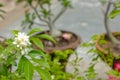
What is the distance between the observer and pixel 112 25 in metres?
2.73

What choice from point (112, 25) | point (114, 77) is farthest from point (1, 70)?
point (112, 25)

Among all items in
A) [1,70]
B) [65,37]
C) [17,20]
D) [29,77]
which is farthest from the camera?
[17,20]

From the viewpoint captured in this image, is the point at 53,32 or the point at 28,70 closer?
the point at 28,70

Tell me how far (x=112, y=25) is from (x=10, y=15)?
1.18m

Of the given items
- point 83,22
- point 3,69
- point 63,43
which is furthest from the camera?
point 83,22

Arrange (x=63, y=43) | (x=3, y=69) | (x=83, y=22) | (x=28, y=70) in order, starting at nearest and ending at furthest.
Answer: (x=28, y=70), (x=3, y=69), (x=63, y=43), (x=83, y=22)

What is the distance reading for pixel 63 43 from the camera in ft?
7.30

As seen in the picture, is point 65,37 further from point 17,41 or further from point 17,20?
point 17,41

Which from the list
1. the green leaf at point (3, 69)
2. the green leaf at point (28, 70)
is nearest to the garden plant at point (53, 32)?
the green leaf at point (3, 69)

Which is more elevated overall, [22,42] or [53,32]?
[22,42]

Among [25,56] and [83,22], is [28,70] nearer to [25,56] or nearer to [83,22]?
[25,56]

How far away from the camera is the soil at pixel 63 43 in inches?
82.7

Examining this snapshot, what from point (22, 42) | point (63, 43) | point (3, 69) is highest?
point (22, 42)

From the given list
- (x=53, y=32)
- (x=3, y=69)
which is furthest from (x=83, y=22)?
(x=3, y=69)
